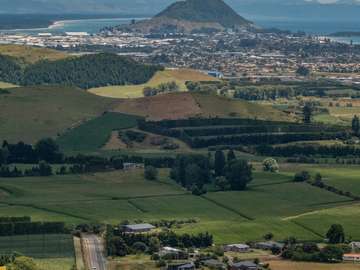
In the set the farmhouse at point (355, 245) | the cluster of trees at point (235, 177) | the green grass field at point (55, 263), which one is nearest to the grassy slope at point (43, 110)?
the cluster of trees at point (235, 177)

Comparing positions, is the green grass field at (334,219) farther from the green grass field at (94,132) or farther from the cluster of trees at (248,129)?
the cluster of trees at (248,129)

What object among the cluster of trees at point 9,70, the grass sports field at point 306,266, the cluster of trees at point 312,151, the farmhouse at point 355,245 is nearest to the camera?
the grass sports field at point 306,266

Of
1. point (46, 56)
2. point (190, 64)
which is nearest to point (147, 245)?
point (46, 56)

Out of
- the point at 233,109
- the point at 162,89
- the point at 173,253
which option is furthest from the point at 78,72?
the point at 173,253

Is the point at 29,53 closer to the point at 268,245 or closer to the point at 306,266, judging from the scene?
the point at 268,245

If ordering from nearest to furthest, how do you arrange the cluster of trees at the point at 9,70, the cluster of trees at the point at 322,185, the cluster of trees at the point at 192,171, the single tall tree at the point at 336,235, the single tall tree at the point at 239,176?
the single tall tree at the point at 336,235
the cluster of trees at the point at 322,185
the single tall tree at the point at 239,176
the cluster of trees at the point at 192,171
the cluster of trees at the point at 9,70

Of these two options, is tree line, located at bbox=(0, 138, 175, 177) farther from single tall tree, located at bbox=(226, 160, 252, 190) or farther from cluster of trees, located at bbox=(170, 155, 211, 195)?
single tall tree, located at bbox=(226, 160, 252, 190)

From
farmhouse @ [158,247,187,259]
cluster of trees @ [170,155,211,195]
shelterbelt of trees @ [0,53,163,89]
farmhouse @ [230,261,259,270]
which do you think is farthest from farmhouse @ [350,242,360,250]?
shelterbelt of trees @ [0,53,163,89]

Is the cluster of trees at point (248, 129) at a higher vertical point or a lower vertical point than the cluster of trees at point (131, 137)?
higher
